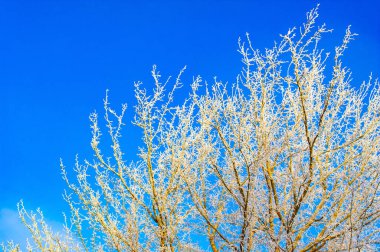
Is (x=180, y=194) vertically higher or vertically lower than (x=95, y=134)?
lower

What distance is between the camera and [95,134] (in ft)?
22.8

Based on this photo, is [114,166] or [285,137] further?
[114,166]

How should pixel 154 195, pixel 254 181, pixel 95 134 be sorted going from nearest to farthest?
pixel 254 181, pixel 154 195, pixel 95 134

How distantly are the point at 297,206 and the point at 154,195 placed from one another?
6.62ft

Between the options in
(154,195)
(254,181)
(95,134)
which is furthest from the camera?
(95,134)

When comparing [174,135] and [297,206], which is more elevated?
[174,135]

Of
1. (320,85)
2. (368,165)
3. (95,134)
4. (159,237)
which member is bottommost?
(159,237)

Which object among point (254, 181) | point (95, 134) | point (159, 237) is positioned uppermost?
point (95, 134)

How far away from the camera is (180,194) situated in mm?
6934

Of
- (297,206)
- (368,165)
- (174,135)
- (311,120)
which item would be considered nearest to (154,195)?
(174,135)

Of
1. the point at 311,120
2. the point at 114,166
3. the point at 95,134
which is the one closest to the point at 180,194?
the point at 114,166

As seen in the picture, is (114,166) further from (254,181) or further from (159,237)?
(254,181)

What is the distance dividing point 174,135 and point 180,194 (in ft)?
3.06

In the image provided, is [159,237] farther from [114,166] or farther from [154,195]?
[114,166]
